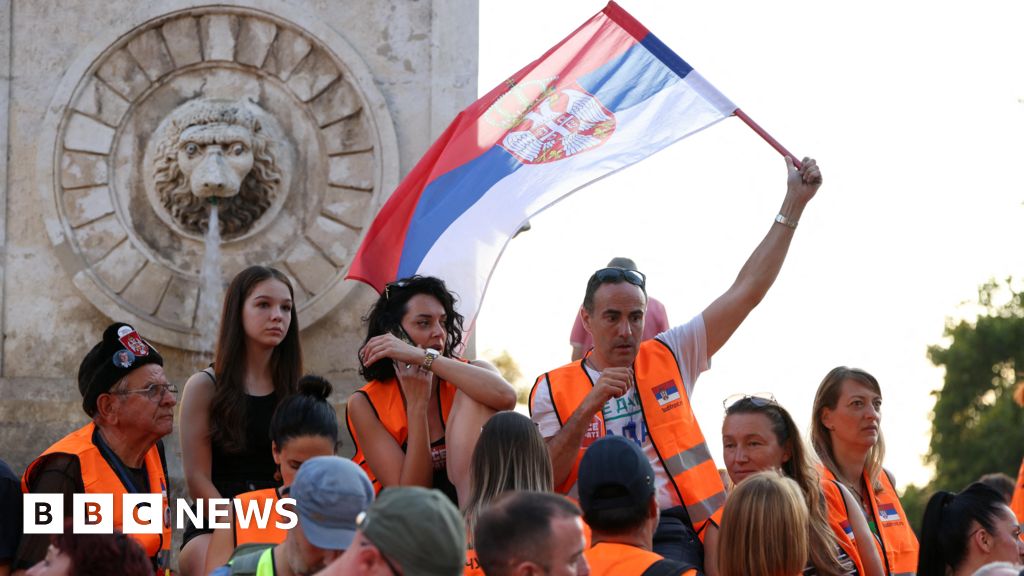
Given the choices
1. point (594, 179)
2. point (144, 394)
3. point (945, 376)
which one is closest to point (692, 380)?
point (594, 179)

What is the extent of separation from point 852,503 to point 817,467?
0.22 m

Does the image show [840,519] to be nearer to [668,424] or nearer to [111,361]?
[668,424]

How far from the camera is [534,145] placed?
8.14 meters

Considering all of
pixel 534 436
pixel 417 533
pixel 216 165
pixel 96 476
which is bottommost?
pixel 417 533

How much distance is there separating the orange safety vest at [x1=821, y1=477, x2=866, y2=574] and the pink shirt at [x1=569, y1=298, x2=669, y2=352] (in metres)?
1.96

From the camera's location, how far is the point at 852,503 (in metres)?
6.95

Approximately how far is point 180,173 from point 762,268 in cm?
378

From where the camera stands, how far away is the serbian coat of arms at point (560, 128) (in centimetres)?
807

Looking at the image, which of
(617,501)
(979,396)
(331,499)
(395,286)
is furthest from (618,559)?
(979,396)

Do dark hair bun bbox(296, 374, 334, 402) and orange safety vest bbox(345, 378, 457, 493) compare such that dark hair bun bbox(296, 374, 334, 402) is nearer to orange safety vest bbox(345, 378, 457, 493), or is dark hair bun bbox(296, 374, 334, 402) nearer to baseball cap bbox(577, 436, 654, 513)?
orange safety vest bbox(345, 378, 457, 493)

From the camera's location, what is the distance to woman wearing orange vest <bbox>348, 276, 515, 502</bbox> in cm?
682

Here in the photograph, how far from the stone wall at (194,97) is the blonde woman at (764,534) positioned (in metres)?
4.18

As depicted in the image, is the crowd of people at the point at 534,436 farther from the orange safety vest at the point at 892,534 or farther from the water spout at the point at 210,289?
the water spout at the point at 210,289

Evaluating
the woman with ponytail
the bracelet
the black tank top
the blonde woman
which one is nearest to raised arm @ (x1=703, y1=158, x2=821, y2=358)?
the bracelet
